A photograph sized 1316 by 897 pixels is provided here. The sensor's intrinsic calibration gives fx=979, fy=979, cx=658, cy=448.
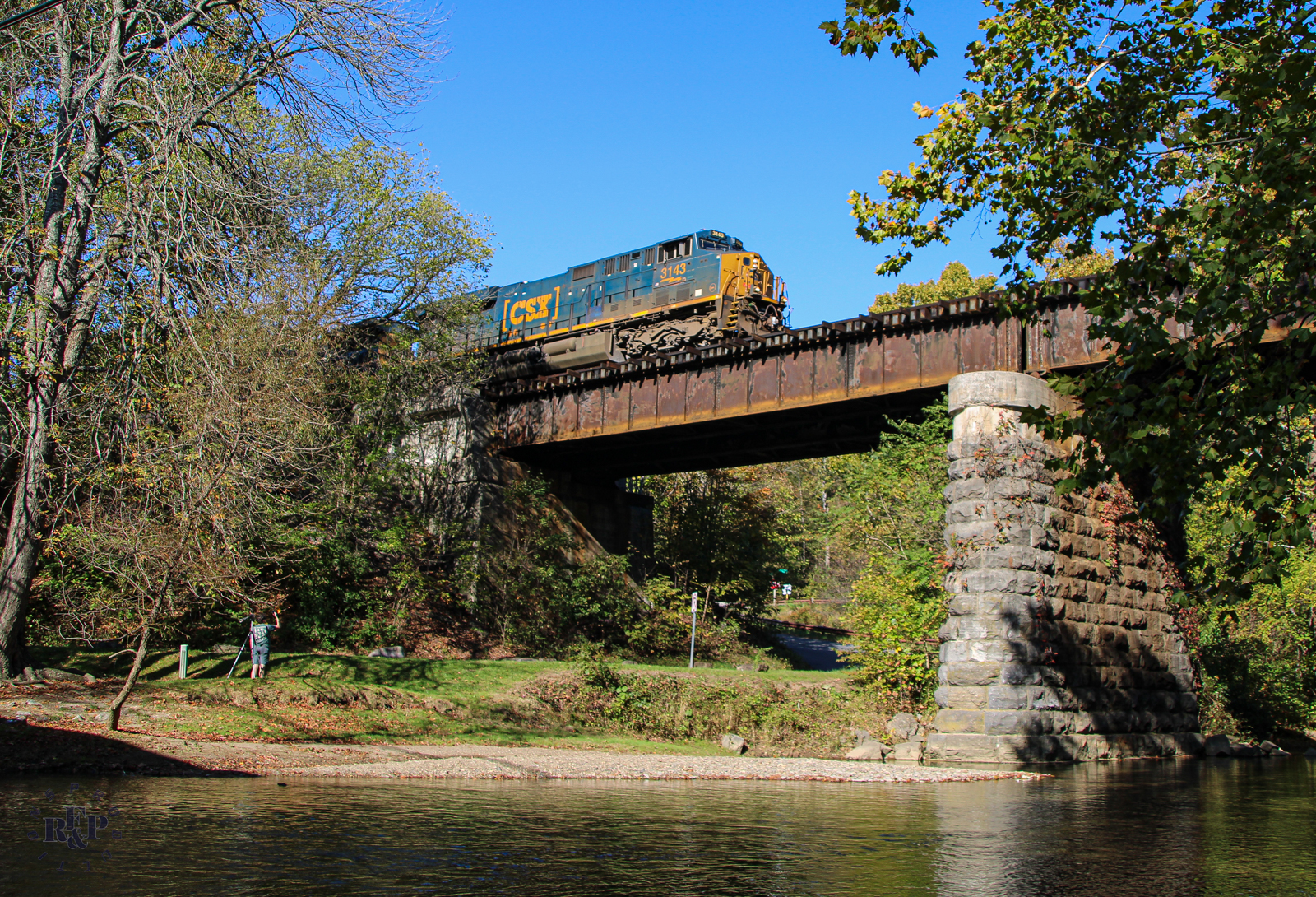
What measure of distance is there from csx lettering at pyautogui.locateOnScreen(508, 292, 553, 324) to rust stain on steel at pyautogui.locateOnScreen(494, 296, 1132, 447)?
6.21 metres

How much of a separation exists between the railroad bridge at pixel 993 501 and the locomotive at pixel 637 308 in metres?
4.14

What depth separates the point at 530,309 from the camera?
3816cm

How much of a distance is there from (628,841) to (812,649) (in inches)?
1592

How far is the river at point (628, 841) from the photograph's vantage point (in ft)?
18.2

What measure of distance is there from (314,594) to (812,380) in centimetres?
1461

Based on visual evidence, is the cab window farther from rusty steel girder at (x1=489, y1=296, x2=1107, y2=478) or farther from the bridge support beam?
the bridge support beam

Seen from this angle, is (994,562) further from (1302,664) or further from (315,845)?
(1302,664)

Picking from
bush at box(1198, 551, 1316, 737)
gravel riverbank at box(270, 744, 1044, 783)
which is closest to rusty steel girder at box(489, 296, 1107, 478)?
gravel riverbank at box(270, 744, 1044, 783)

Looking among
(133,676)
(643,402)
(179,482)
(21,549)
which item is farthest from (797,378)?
(21,549)

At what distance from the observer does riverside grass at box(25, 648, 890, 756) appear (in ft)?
50.0

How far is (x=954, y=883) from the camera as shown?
19.4ft

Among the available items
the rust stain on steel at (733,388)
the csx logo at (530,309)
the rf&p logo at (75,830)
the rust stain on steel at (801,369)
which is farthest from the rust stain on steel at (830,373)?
the rf&p logo at (75,830)

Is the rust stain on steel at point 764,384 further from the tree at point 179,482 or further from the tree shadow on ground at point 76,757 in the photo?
the tree shadow on ground at point 76,757

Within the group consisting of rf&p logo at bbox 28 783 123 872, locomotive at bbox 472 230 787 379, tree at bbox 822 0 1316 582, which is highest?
locomotive at bbox 472 230 787 379
